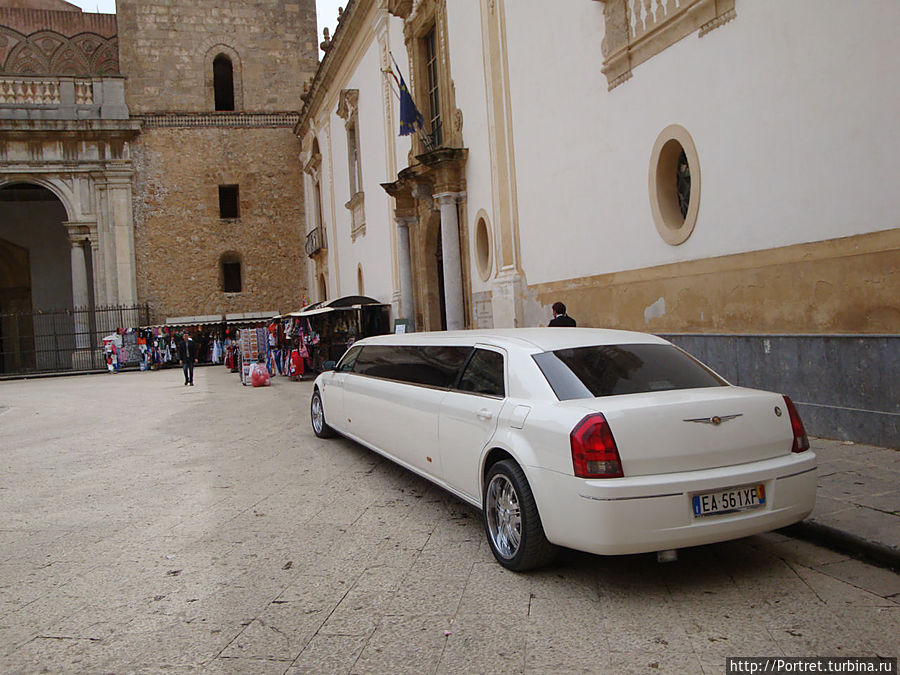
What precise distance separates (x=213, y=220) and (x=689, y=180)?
26.3 meters

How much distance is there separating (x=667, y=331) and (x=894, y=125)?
3.55m

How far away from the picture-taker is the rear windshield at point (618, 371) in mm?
4238

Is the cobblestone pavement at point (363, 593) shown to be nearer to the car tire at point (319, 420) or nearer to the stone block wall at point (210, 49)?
the car tire at point (319, 420)

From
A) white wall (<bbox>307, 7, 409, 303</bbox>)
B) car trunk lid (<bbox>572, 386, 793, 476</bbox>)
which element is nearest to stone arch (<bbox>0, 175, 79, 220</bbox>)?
white wall (<bbox>307, 7, 409, 303</bbox>)

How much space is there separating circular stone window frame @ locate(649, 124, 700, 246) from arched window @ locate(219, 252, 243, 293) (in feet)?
85.9

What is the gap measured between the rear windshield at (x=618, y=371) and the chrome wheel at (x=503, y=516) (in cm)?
A: 66

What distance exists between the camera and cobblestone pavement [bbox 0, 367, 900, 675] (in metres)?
3.16

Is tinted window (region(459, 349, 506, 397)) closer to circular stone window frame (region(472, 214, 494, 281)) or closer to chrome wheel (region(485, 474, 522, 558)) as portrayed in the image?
chrome wheel (region(485, 474, 522, 558))

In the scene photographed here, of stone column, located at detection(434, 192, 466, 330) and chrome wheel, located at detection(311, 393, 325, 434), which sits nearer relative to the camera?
chrome wheel, located at detection(311, 393, 325, 434)

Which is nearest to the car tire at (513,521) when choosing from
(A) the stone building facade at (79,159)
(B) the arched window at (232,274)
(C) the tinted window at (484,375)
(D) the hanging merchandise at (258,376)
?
(C) the tinted window at (484,375)

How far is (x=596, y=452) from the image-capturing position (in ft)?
12.1

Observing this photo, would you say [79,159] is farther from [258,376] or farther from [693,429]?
[693,429]

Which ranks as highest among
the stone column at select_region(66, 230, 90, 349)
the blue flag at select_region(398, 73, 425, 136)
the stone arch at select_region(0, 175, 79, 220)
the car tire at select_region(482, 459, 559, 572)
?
the stone arch at select_region(0, 175, 79, 220)

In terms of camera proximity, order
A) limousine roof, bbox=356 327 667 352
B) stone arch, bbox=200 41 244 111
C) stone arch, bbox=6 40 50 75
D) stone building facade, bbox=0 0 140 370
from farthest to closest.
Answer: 1. stone arch, bbox=6 40 50 75
2. stone arch, bbox=200 41 244 111
3. stone building facade, bbox=0 0 140 370
4. limousine roof, bbox=356 327 667 352
